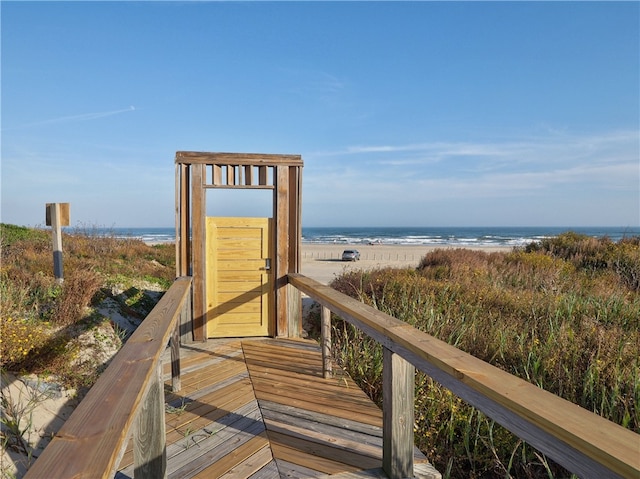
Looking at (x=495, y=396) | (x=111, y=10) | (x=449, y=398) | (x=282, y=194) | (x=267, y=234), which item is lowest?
(x=449, y=398)

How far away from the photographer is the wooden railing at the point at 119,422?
0.97 m

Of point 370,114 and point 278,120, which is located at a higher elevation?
point 370,114

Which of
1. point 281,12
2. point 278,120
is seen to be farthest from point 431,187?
point 281,12

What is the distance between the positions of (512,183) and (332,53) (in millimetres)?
42475

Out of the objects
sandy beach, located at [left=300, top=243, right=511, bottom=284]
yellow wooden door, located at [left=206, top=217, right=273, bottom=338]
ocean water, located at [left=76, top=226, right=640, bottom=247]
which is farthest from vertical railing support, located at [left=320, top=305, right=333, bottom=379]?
ocean water, located at [left=76, top=226, right=640, bottom=247]

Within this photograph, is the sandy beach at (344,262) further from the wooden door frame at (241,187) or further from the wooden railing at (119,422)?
the wooden railing at (119,422)

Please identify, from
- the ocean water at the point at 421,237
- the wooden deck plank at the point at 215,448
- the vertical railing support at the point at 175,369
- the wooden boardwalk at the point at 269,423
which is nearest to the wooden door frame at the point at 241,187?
the wooden boardwalk at the point at 269,423

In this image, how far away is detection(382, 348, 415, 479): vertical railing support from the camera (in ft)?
7.38

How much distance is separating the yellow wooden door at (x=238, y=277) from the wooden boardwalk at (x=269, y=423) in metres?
0.79

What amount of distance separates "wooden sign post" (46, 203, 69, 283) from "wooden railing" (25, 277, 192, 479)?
193 inches

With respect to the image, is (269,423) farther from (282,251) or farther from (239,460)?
(282,251)

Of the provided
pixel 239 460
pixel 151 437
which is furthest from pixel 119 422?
pixel 239 460

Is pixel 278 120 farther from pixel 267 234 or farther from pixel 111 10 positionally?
pixel 267 234

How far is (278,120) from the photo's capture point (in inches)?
537
